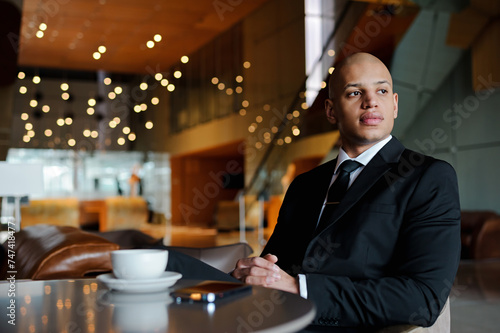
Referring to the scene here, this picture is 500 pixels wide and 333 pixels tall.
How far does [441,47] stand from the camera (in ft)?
→ 26.9

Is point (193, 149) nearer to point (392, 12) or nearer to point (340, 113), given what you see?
point (392, 12)

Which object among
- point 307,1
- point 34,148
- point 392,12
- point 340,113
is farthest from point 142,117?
point 340,113

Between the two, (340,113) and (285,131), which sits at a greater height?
(285,131)

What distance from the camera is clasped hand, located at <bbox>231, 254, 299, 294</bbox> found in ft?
4.68

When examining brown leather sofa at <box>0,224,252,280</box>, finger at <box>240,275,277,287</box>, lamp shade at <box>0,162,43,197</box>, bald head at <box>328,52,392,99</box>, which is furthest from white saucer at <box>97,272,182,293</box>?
lamp shade at <box>0,162,43,197</box>

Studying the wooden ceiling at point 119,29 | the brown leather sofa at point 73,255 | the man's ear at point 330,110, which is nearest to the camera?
the man's ear at point 330,110

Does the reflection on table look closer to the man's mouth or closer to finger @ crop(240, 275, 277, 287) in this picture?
finger @ crop(240, 275, 277, 287)

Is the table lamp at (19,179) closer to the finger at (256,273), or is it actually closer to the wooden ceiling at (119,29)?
the finger at (256,273)

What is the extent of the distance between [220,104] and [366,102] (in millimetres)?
13115

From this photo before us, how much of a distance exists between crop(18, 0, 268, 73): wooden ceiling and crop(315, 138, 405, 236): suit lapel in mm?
8430

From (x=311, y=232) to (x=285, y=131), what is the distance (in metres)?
7.53

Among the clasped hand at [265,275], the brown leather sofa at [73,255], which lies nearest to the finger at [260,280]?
the clasped hand at [265,275]

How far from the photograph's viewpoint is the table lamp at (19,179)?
3613mm

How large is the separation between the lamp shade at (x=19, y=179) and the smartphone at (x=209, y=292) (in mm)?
2761
